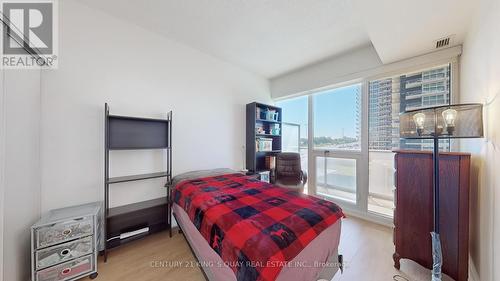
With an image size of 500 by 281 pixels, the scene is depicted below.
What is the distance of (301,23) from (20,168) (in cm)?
308

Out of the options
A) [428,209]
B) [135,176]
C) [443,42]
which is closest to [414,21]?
[443,42]

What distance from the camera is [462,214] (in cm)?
138

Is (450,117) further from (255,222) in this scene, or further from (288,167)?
(288,167)

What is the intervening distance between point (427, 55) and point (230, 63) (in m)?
2.85

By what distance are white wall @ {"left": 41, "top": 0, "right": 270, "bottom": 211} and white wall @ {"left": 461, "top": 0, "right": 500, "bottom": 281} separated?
9.56ft

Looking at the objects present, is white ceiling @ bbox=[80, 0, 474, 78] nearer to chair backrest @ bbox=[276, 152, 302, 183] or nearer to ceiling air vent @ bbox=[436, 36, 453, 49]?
ceiling air vent @ bbox=[436, 36, 453, 49]

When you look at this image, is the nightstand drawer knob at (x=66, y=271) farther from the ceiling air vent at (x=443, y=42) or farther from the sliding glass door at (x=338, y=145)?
the ceiling air vent at (x=443, y=42)

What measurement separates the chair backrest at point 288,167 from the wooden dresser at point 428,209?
1.60 metres

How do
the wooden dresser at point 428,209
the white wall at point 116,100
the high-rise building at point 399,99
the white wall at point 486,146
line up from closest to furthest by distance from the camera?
the white wall at point 486,146 < the wooden dresser at point 428,209 < the white wall at point 116,100 < the high-rise building at point 399,99

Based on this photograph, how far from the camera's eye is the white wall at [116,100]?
5.63 ft

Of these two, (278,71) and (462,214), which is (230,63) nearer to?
(278,71)

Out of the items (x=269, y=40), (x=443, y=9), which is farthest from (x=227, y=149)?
(x=443, y=9)

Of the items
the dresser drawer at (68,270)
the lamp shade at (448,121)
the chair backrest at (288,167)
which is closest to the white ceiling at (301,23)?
the lamp shade at (448,121)

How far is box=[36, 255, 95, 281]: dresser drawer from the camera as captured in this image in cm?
136
